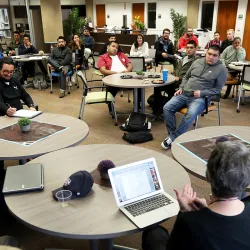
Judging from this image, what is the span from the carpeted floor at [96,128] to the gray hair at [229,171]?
129 cm

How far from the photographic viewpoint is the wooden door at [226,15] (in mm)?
10505

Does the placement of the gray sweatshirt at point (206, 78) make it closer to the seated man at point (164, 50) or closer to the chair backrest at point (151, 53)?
the seated man at point (164, 50)

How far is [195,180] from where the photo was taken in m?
3.03

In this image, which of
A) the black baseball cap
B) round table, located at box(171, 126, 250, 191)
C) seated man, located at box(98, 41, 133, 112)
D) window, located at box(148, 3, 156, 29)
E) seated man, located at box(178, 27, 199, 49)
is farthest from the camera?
window, located at box(148, 3, 156, 29)

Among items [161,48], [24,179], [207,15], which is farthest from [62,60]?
[207,15]

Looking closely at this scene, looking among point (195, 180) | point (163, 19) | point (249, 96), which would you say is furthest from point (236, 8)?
point (195, 180)

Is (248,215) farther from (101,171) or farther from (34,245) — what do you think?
(34,245)

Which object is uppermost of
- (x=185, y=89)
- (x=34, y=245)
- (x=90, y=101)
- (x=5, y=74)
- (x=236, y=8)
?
(x=236, y=8)

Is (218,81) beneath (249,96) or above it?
above

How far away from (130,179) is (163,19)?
12.3 meters

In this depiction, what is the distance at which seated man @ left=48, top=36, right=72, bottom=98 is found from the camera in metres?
6.29

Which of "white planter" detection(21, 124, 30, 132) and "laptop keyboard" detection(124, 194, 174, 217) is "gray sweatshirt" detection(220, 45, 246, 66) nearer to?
"white planter" detection(21, 124, 30, 132)

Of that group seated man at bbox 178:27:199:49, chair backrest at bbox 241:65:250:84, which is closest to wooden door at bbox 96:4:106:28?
seated man at bbox 178:27:199:49

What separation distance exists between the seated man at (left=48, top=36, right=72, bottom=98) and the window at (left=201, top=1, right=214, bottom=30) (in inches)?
277
